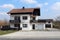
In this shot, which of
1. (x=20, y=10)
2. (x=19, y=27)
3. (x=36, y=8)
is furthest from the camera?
(x=36, y=8)

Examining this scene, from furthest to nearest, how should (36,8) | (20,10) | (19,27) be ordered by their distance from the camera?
1. (36,8)
2. (20,10)
3. (19,27)

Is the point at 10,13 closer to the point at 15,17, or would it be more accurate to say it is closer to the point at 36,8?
the point at 15,17

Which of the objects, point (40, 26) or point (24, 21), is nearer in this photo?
point (24, 21)

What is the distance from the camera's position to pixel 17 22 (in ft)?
189

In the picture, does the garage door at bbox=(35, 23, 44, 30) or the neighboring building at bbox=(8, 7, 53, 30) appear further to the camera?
the garage door at bbox=(35, 23, 44, 30)

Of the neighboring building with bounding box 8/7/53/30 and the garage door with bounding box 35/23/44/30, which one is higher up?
the neighboring building with bounding box 8/7/53/30

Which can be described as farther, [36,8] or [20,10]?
[36,8]

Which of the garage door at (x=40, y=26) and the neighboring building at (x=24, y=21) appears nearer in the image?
the neighboring building at (x=24, y=21)

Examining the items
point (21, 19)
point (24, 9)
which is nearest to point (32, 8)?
point (24, 9)

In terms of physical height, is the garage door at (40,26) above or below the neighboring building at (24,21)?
below

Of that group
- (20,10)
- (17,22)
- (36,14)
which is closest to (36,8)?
(36,14)

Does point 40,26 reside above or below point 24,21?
below

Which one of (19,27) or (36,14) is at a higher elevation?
(36,14)

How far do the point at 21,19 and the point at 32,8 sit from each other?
273 inches
